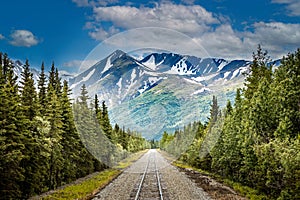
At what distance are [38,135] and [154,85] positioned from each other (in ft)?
49.3

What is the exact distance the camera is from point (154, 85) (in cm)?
3888

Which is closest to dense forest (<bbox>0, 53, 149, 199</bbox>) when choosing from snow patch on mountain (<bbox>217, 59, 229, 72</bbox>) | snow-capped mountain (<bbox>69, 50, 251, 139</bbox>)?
snow-capped mountain (<bbox>69, 50, 251, 139</bbox>)

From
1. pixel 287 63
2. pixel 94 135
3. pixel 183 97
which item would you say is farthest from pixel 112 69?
pixel 287 63

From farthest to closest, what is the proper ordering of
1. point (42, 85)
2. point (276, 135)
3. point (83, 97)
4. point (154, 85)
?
point (83, 97) < point (154, 85) < point (42, 85) < point (276, 135)

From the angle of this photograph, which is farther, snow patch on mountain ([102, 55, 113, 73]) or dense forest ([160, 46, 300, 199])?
snow patch on mountain ([102, 55, 113, 73])

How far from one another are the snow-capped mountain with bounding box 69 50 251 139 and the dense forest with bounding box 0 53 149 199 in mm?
3771

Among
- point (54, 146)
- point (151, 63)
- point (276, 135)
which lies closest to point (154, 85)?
point (151, 63)

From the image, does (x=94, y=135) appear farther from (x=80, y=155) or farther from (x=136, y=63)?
(x=136, y=63)

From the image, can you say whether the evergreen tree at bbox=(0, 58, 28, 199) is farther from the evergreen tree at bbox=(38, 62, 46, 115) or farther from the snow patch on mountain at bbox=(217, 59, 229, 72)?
the snow patch on mountain at bbox=(217, 59, 229, 72)

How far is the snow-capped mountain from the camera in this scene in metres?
38.3

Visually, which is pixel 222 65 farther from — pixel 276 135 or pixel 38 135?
pixel 276 135

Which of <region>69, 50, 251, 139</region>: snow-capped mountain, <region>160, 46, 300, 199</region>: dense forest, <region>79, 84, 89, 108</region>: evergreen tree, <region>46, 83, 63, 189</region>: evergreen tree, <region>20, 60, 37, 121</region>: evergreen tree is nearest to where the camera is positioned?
<region>160, 46, 300, 199</region>: dense forest

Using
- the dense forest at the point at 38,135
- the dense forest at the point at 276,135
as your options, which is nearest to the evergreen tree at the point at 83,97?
the dense forest at the point at 38,135

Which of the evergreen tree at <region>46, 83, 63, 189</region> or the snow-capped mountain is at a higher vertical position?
the snow-capped mountain
